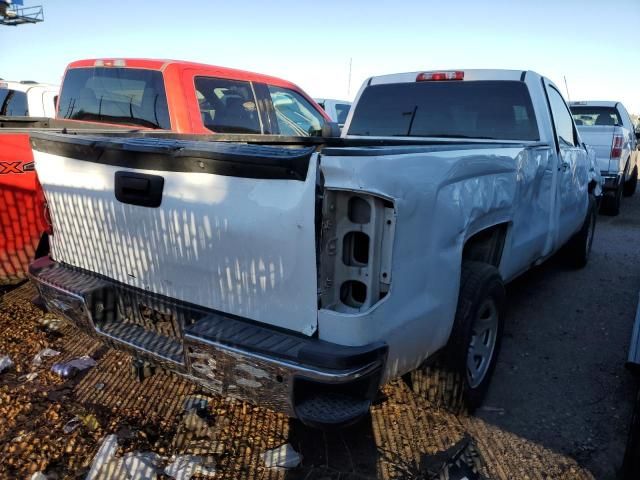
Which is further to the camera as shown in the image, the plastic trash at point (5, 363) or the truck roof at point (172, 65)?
the truck roof at point (172, 65)

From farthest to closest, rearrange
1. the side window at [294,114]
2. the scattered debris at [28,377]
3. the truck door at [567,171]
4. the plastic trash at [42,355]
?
the side window at [294,114], the truck door at [567,171], the plastic trash at [42,355], the scattered debris at [28,377]

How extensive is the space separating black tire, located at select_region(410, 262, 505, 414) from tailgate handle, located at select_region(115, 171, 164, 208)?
149 cm

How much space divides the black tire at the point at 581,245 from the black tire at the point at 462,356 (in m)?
3.23

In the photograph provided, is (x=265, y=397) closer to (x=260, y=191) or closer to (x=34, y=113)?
(x=260, y=191)

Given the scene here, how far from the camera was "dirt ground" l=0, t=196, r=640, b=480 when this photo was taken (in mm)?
2465

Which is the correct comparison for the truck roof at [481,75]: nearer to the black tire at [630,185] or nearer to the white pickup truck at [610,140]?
the white pickup truck at [610,140]

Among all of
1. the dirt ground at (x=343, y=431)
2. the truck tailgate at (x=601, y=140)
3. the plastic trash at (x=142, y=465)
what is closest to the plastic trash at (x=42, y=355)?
the dirt ground at (x=343, y=431)

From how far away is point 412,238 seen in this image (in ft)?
6.72

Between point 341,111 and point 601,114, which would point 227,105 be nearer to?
point 341,111

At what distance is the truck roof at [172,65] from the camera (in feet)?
16.4

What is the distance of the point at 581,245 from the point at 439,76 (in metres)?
2.74

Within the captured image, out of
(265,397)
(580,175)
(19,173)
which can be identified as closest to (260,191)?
(265,397)

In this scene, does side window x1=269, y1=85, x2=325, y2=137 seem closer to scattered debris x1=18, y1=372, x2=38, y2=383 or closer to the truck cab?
the truck cab

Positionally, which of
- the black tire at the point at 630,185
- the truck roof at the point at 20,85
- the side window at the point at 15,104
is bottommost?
the black tire at the point at 630,185
